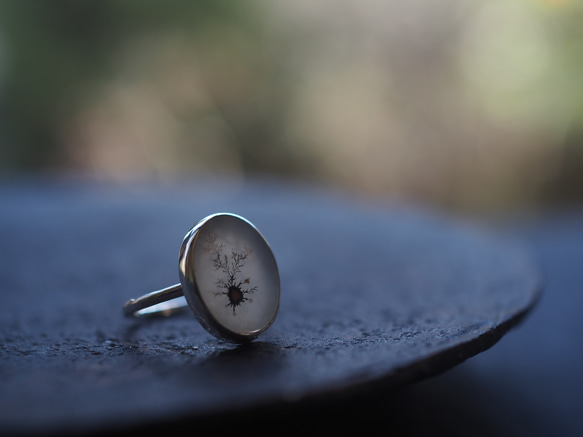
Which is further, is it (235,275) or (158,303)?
(158,303)

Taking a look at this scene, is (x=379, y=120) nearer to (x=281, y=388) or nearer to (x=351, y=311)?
(x=351, y=311)

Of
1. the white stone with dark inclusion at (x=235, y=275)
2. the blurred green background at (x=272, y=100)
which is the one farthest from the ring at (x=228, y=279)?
the blurred green background at (x=272, y=100)

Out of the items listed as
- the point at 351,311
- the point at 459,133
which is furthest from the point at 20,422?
the point at 459,133

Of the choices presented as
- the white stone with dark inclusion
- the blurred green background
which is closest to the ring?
the white stone with dark inclusion

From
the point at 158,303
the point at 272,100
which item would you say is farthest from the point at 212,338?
the point at 272,100

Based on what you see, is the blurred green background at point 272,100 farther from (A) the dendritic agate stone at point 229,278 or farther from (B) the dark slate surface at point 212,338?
(A) the dendritic agate stone at point 229,278

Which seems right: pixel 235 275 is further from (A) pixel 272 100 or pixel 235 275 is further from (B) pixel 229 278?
(A) pixel 272 100
